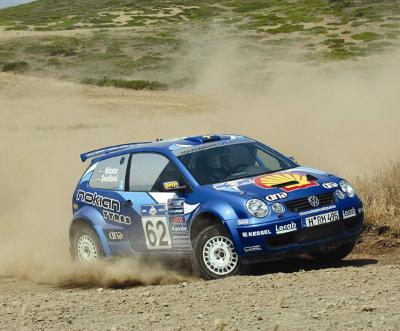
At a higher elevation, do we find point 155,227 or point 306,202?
point 306,202

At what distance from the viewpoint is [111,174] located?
1166cm

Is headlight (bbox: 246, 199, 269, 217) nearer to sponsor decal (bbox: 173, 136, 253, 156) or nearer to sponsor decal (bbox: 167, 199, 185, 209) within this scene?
sponsor decal (bbox: 167, 199, 185, 209)

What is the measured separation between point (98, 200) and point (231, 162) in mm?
1671

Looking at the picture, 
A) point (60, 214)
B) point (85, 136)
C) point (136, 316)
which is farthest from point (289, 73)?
point (136, 316)

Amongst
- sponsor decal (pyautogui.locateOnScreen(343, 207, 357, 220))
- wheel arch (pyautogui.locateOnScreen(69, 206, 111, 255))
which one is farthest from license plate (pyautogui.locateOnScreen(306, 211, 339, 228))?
wheel arch (pyautogui.locateOnScreen(69, 206, 111, 255))

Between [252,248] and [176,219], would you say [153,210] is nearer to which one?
[176,219]

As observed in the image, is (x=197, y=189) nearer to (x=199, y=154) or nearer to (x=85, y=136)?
(x=199, y=154)

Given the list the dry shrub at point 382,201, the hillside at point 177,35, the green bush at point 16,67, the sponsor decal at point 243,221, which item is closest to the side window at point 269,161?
the sponsor decal at point 243,221

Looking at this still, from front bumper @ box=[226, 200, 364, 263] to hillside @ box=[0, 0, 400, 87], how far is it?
3903 centimetres

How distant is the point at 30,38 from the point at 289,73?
35.6 meters

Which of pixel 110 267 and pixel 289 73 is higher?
pixel 110 267


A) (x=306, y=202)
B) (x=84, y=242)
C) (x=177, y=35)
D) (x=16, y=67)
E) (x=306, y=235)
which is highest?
(x=306, y=202)

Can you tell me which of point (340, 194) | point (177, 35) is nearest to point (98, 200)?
point (340, 194)

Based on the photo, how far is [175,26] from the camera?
294 feet
